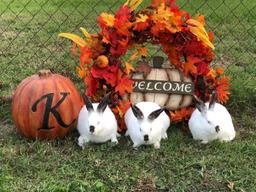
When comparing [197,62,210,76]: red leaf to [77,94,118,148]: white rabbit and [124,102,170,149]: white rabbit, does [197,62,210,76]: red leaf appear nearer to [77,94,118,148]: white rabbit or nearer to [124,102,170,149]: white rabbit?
[124,102,170,149]: white rabbit

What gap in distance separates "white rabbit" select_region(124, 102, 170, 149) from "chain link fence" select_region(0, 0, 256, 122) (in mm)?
1129

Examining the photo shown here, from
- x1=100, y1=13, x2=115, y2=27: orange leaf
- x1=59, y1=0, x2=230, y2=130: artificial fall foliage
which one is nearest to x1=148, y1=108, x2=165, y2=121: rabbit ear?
x1=59, y1=0, x2=230, y2=130: artificial fall foliage

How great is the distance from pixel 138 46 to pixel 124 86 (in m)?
0.35

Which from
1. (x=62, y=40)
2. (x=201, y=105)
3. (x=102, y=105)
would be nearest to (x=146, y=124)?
(x=102, y=105)

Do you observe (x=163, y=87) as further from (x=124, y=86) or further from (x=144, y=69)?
(x=124, y=86)

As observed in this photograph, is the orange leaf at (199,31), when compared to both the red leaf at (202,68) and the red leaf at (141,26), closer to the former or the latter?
the red leaf at (202,68)

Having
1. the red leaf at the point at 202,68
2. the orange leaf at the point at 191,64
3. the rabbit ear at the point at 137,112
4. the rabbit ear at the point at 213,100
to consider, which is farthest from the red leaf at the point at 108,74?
the rabbit ear at the point at 213,100

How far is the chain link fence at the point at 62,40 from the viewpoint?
5.45 metres

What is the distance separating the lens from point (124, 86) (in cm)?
406

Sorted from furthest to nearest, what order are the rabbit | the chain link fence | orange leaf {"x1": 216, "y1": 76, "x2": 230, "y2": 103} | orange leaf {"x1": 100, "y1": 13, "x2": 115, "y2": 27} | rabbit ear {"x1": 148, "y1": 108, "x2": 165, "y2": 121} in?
the chain link fence, orange leaf {"x1": 216, "y1": 76, "x2": 230, "y2": 103}, orange leaf {"x1": 100, "y1": 13, "x2": 115, "y2": 27}, the rabbit, rabbit ear {"x1": 148, "y1": 108, "x2": 165, "y2": 121}

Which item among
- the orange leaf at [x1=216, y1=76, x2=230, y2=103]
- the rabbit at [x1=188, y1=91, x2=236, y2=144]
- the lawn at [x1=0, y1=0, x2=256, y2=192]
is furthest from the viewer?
the orange leaf at [x1=216, y1=76, x2=230, y2=103]

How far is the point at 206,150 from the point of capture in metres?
3.83

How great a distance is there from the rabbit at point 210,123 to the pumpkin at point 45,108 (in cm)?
87

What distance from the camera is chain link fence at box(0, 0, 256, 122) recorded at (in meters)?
5.45
